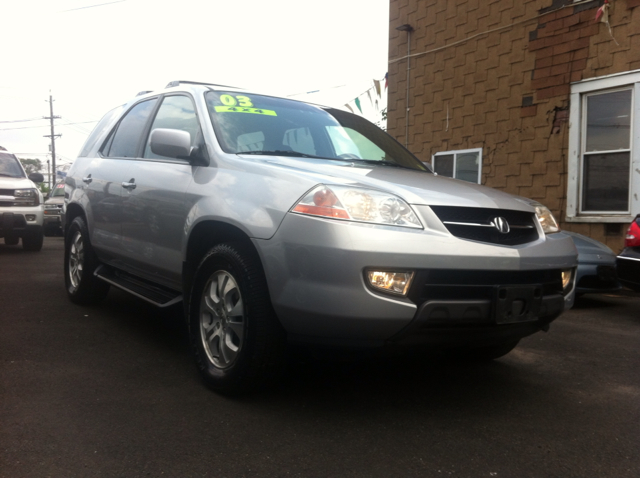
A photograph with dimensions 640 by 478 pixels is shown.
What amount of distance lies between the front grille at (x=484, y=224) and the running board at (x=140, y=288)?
179 centimetres

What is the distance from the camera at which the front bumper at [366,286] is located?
111 inches

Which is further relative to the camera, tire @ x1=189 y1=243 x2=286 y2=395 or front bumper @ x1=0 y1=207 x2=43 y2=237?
front bumper @ x1=0 y1=207 x2=43 y2=237

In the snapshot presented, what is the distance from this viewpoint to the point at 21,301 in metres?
Answer: 5.95

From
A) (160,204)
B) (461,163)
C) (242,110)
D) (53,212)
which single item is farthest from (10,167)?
(242,110)

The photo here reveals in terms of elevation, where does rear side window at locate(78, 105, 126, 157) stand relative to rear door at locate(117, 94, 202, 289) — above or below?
above

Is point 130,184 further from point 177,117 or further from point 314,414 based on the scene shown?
point 314,414

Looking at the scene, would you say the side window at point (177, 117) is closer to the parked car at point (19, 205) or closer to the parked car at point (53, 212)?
the parked car at point (19, 205)

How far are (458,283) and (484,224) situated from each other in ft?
1.22

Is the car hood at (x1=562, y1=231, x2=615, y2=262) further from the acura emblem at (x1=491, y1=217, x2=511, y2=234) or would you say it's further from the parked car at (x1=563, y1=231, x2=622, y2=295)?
the acura emblem at (x1=491, y1=217, x2=511, y2=234)

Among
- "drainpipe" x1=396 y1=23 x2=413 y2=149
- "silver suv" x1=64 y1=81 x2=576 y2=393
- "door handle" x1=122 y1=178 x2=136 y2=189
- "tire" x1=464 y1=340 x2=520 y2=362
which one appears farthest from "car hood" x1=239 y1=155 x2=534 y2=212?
"drainpipe" x1=396 y1=23 x2=413 y2=149

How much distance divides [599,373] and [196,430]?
8.56 feet

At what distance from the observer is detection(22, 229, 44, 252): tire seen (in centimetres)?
1164

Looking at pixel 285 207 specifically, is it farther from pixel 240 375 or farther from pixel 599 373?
pixel 599 373

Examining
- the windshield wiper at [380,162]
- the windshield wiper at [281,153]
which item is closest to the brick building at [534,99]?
the windshield wiper at [380,162]
